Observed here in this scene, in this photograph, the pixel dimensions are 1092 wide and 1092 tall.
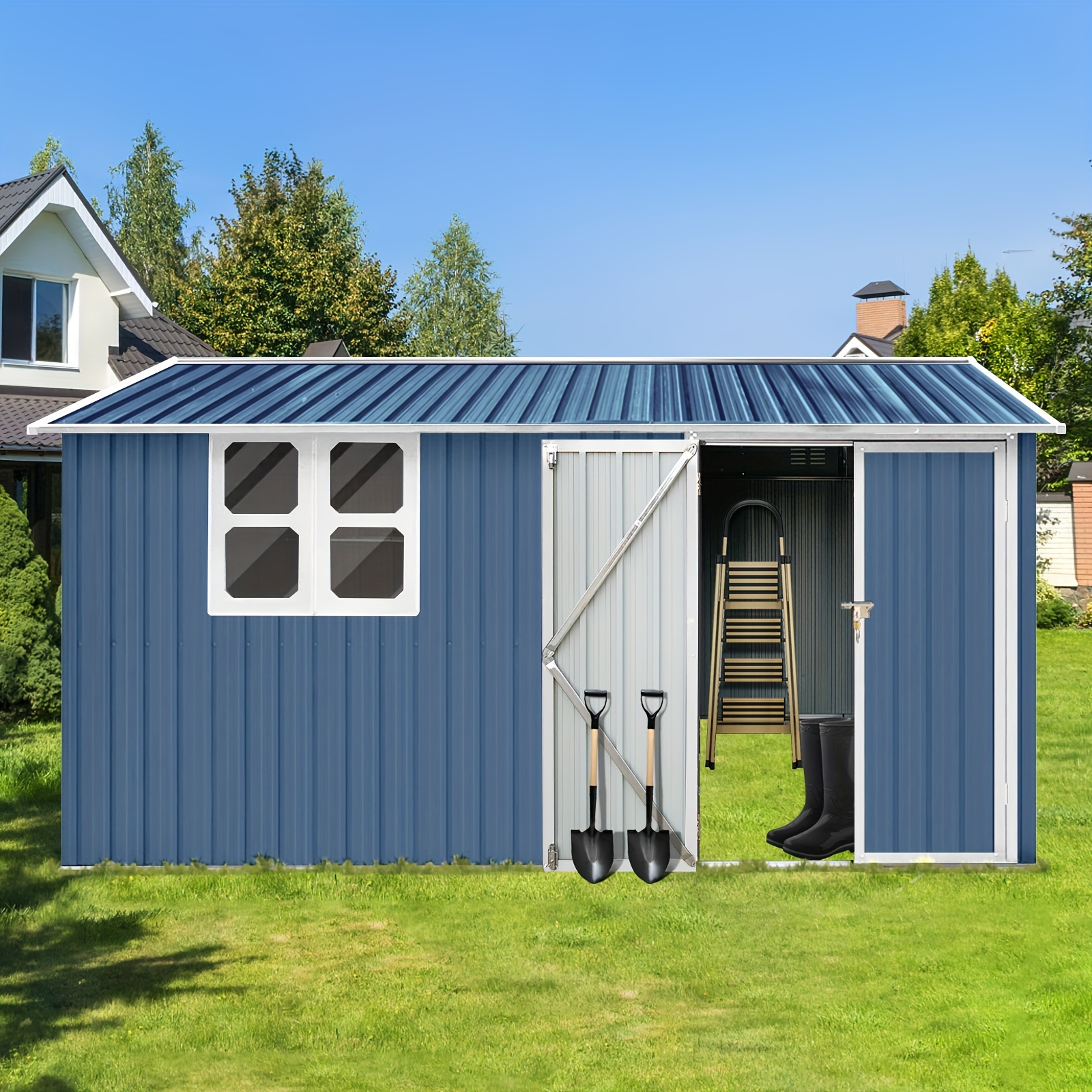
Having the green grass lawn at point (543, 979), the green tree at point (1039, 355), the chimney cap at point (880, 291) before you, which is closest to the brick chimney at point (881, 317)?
the chimney cap at point (880, 291)

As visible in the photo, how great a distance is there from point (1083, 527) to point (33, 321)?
16485mm

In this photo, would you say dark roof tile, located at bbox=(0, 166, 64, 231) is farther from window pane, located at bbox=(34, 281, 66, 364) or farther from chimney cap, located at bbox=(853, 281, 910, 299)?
chimney cap, located at bbox=(853, 281, 910, 299)

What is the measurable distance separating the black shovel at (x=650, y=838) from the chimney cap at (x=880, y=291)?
3914 cm

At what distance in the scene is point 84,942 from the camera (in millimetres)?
6297

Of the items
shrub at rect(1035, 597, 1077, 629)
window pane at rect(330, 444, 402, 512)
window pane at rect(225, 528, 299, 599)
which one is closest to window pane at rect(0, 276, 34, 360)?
window pane at rect(330, 444, 402, 512)

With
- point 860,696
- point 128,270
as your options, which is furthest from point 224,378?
point 128,270

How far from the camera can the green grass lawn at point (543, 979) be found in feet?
15.8

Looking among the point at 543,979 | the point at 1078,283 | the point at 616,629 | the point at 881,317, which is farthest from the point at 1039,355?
the point at 543,979

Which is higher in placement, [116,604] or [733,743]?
[116,604]

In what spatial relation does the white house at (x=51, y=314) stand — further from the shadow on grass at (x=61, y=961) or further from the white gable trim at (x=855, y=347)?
the white gable trim at (x=855, y=347)

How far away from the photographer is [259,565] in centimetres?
814

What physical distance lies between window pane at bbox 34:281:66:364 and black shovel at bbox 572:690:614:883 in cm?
1261

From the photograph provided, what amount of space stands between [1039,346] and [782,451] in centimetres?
1607

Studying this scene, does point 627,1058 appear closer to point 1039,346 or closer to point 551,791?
point 551,791
